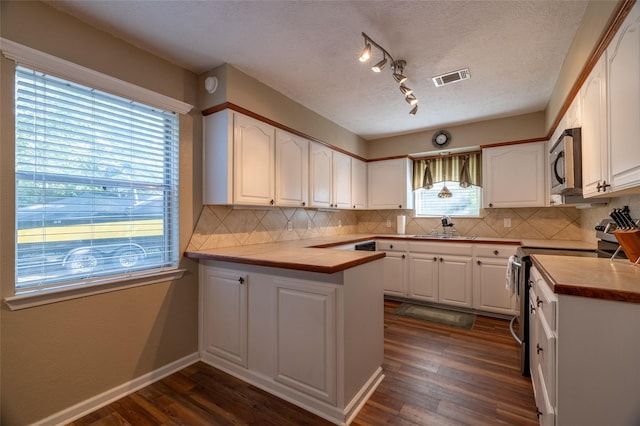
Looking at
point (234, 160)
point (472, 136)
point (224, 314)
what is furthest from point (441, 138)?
point (224, 314)

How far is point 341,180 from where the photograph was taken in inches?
153

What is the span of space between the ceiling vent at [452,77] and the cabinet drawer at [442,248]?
1.86 m

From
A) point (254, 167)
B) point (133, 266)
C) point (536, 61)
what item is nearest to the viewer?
point (133, 266)

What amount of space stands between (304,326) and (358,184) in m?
2.89

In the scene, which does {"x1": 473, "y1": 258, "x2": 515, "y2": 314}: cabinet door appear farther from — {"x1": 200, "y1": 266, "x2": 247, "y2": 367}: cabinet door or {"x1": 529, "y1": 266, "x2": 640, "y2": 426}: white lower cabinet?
{"x1": 200, "y1": 266, "x2": 247, "y2": 367}: cabinet door

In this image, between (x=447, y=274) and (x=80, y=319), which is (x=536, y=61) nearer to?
(x=447, y=274)

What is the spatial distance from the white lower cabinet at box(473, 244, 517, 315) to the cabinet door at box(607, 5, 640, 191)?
192 cm

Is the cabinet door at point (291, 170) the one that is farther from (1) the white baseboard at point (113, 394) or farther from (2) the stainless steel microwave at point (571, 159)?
(2) the stainless steel microwave at point (571, 159)

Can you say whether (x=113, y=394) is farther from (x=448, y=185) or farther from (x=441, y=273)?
(x=448, y=185)

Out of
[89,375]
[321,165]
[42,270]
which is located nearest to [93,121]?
[42,270]

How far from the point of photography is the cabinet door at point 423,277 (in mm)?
3557

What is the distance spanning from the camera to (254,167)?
8.41ft

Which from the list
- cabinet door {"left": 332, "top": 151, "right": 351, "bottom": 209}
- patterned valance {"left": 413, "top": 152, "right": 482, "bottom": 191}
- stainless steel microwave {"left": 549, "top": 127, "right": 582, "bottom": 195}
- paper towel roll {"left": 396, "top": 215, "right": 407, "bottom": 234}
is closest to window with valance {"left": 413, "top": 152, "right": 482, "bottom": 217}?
patterned valance {"left": 413, "top": 152, "right": 482, "bottom": 191}

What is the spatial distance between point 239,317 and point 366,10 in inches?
87.0
